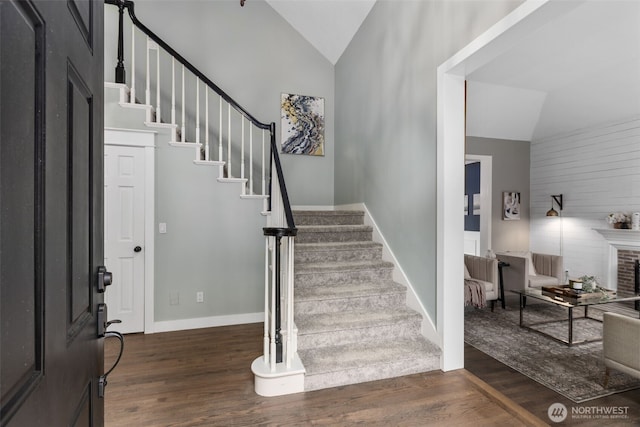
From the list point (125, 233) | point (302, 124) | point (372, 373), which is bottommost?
point (372, 373)

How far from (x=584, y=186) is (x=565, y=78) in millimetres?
1963

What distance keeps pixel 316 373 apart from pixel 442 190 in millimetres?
1653

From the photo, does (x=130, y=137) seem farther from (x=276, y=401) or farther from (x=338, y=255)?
(x=276, y=401)

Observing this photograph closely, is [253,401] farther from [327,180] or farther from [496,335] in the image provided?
[327,180]

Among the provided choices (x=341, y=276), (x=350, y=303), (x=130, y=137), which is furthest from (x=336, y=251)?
(x=130, y=137)

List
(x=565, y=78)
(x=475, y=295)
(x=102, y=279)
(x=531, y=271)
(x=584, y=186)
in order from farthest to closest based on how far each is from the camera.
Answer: (x=584, y=186), (x=531, y=271), (x=565, y=78), (x=475, y=295), (x=102, y=279)

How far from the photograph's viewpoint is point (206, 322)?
11.8 ft

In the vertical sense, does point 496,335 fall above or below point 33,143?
below

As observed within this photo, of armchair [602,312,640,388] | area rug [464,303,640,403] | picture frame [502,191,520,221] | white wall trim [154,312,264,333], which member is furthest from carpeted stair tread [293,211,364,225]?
picture frame [502,191,520,221]

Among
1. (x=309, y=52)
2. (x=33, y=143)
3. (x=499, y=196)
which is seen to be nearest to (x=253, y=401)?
(x=33, y=143)

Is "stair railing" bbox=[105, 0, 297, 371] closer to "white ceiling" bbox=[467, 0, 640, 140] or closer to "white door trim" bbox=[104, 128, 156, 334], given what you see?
"white door trim" bbox=[104, 128, 156, 334]

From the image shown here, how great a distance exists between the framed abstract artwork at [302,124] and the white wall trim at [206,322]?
244 cm

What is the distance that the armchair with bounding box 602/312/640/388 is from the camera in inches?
84.8

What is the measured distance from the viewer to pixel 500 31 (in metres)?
1.92
